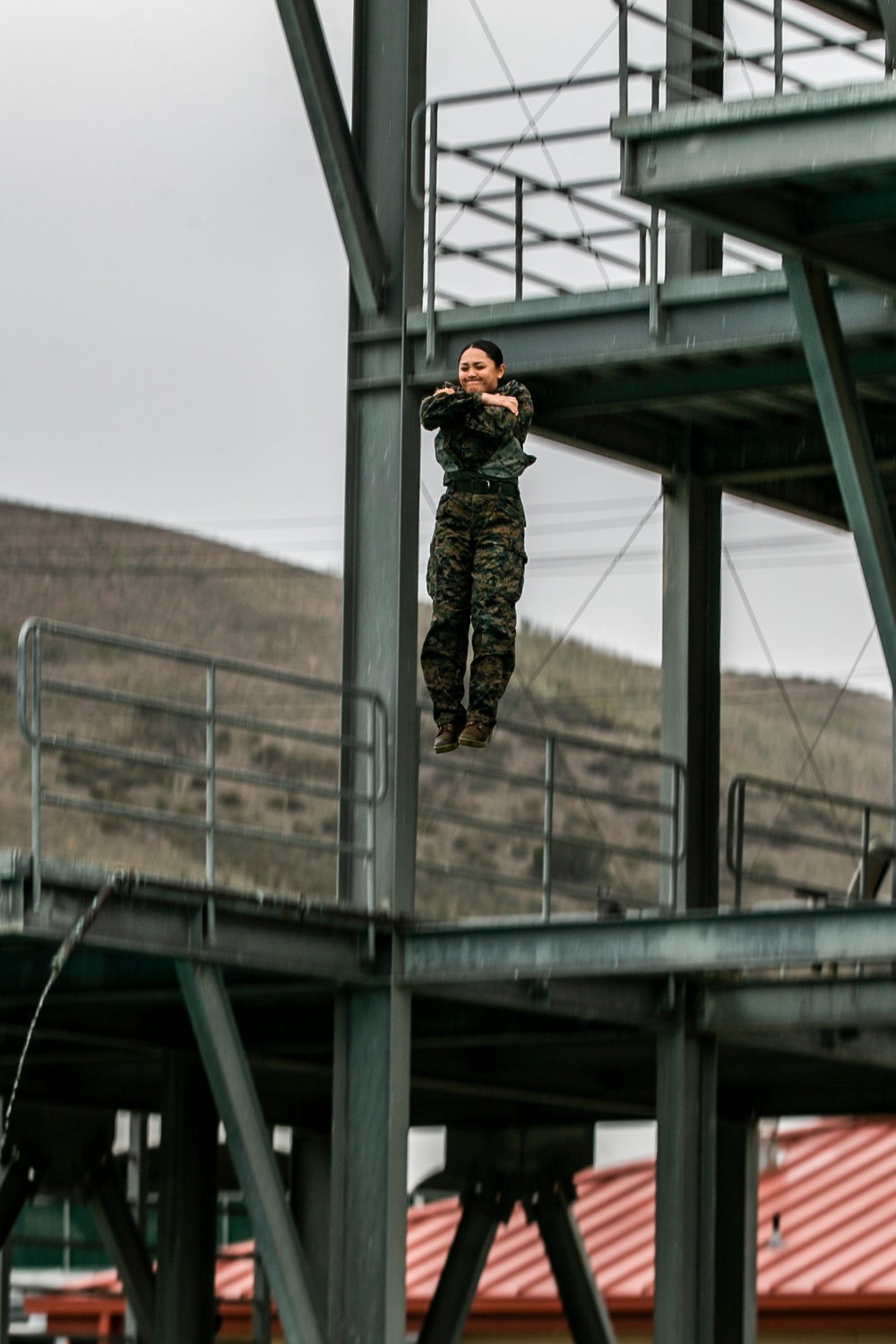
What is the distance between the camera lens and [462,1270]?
23.6m

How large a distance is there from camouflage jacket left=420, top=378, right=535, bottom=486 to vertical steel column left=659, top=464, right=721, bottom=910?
4.94 m

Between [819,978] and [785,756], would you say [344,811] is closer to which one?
[819,978]

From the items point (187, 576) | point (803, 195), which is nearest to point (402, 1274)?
point (803, 195)

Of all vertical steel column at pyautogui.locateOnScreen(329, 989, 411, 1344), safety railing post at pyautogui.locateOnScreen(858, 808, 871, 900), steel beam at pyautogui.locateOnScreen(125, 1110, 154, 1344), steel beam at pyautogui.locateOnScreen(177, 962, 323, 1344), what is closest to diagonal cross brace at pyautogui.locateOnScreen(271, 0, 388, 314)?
vertical steel column at pyautogui.locateOnScreen(329, 989, 411, 1344)

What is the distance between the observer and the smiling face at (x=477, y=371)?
574 inches

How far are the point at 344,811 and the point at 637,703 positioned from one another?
119 m

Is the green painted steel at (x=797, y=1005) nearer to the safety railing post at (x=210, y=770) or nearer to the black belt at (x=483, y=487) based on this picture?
the safety railing post at (x=210, y=770)

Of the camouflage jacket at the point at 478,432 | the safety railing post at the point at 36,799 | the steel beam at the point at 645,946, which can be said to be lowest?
the steel beam at the point at 645,946

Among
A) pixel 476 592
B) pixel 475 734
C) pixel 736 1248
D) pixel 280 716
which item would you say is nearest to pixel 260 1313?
pixel 736 1248

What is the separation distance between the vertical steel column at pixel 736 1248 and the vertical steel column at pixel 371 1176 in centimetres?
476

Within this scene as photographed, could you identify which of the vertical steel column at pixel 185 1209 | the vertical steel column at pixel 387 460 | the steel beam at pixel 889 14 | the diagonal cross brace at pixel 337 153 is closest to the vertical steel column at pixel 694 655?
the vertical steel column at pixel 387 460

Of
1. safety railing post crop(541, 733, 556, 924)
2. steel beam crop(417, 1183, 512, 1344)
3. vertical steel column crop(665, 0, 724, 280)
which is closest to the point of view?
safety railing post crop(541, 733, 556, 924)

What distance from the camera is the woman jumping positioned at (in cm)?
1496

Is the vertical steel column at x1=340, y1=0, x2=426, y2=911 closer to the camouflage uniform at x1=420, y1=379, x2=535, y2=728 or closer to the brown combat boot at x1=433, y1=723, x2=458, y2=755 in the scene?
the camouflage uniform at x1=420, y1=379, x2=535, y2=728
